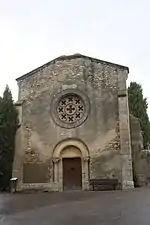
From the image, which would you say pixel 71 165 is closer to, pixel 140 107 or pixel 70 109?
pixel 70 109

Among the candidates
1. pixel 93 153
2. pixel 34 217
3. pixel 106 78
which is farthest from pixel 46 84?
pixel 34 217

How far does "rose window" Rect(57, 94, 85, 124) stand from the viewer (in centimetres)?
2211

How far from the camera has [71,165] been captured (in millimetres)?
21875

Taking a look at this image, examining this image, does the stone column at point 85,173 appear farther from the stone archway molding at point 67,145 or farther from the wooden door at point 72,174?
the wooden door at point 72,174

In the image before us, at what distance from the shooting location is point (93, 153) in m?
21.1

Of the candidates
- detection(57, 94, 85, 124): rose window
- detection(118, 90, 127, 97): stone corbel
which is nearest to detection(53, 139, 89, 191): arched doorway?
detection(57, 94, 85, 124): rose window

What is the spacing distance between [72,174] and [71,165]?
24.3 inches

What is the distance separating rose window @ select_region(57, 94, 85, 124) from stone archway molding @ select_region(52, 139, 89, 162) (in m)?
1.36

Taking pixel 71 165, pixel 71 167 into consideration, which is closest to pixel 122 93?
pixel 71 165

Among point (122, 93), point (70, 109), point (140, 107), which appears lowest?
point (70, 109)

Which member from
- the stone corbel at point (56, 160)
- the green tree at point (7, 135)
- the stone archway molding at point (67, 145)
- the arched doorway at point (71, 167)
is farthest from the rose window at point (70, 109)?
the green tree at point (7, 135)

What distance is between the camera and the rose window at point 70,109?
22.1 m

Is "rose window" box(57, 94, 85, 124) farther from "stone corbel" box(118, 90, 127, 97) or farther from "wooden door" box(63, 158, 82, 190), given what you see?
"wooden door" box(63, 158, 82, 190)

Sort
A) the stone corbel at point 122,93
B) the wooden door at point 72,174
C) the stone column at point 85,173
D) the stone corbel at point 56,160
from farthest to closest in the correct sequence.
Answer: the stone corbel at point 122,93
the stone corbel at point 56,160
the wooden door at point 72,174
the stone column at point 85,173
